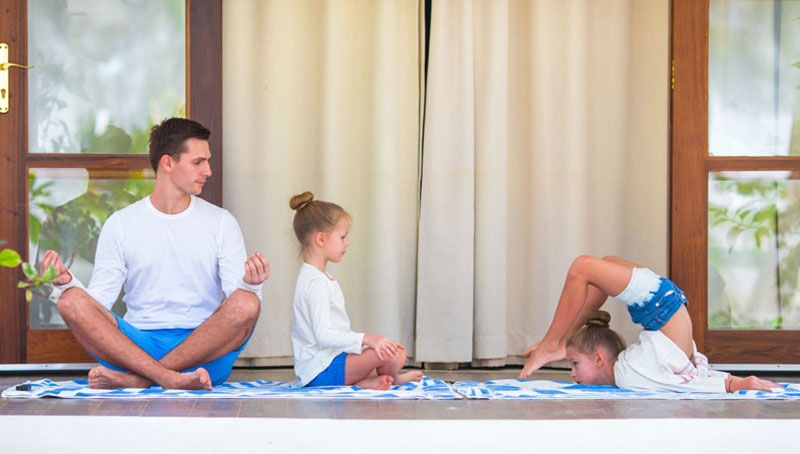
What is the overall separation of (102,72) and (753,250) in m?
2.98

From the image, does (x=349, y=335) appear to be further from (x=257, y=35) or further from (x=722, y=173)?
(x=722, y=173)

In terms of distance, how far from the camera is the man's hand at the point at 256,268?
2.82 metres

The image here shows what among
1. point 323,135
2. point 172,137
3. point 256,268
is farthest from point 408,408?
point 323,135

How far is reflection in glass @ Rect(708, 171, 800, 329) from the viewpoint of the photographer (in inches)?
146

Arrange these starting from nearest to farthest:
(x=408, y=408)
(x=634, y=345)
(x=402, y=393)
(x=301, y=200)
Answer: (x=408, y=408) → (x=402, y=393) → (x=634, y=345) → (x=301, y=200)

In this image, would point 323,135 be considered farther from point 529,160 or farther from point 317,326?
point 317,326

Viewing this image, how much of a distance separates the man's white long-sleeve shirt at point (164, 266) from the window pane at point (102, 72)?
585 mm

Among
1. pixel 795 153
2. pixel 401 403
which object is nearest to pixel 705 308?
pixel 795 153

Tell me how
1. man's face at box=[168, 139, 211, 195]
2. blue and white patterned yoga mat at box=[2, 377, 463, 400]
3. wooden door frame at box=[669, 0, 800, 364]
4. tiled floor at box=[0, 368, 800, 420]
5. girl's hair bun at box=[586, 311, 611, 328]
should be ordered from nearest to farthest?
tiled floor at box=[0, 368, 800, 420], blue and white patterned yoga mat at box=[2, 377, 463, 400], girl's hair bun at box=[586, 311, 611, 328], man's face at box=[168, 139, 211, 195], wooden door frame at box=[669, 0, 800, 364]

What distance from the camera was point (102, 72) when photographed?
3652 millimetres

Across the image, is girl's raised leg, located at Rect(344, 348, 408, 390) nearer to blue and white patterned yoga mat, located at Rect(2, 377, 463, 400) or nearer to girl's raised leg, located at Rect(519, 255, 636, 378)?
blue and white patterned yoga mat, located at Rect(2, 377, 463, 400)

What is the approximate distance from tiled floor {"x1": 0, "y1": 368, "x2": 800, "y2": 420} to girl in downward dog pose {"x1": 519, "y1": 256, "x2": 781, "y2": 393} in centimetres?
21

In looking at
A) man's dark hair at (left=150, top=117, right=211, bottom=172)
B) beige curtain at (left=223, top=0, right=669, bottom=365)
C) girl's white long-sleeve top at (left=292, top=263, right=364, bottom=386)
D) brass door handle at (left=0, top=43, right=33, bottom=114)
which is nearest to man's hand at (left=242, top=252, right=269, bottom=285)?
girl's white long-sleeve top at (left=292, top=263, right=364, bottom=386)

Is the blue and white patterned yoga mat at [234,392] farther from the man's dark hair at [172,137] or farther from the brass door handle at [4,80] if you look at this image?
the brass door handle at [4,80]
